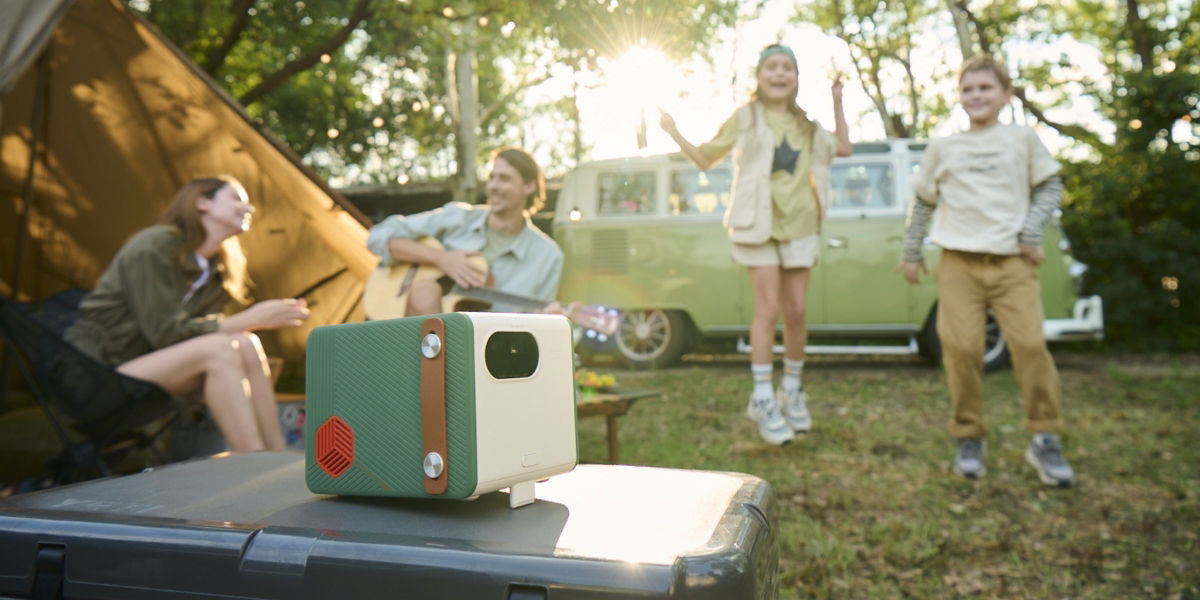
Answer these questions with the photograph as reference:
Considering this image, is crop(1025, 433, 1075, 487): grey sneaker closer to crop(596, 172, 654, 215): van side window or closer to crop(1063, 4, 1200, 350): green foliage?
crop(596, 172, 654, 215): van side window

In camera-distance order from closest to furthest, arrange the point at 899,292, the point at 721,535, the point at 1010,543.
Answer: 1. the point at 721,535
2. the point at 1010,543
3. the point at 899,292

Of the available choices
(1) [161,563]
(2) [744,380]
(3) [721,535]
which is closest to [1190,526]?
(3) [721,535]

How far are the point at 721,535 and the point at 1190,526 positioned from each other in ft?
8.17

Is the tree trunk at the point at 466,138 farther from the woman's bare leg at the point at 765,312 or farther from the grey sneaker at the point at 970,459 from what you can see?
the grey sneaker at the point at 970,459

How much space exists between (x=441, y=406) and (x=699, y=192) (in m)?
6.69

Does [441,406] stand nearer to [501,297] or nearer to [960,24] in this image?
[501,297]

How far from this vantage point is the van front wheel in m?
7.68

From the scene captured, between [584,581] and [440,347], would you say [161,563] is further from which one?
[584,581]

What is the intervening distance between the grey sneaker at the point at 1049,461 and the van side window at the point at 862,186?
419 cm

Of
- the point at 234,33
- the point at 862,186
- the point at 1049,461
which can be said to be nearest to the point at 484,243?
the point at 1049,461

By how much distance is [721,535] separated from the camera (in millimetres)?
1051

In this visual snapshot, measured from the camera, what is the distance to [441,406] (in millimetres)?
1142

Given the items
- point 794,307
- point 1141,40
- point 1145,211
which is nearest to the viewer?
point 794,307

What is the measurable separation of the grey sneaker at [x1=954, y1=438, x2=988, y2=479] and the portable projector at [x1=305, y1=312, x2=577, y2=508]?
97.8 inches
